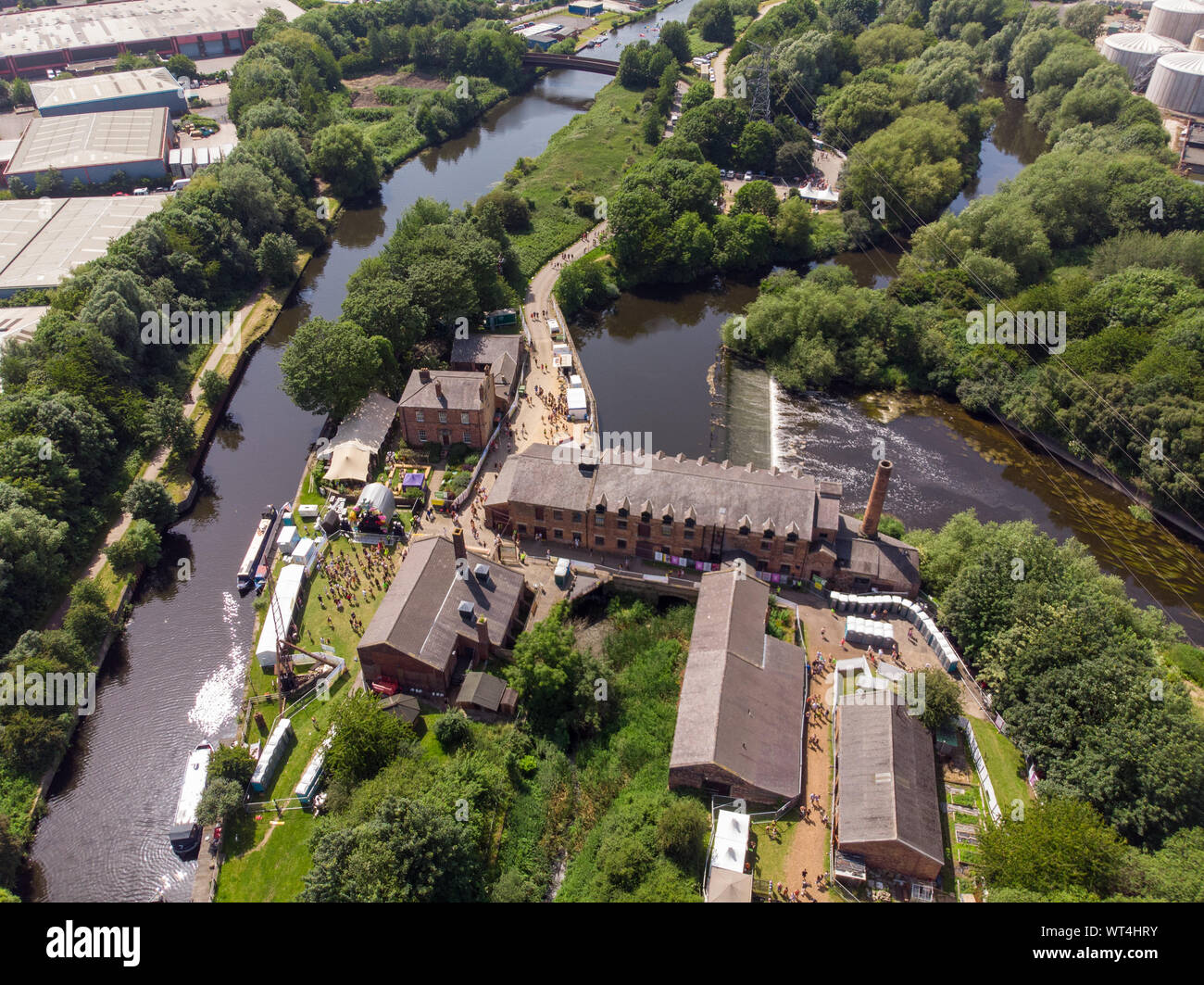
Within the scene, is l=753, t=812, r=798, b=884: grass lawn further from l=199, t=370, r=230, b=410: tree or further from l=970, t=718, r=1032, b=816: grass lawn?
l=199, t=370, r=230, b=410: tree

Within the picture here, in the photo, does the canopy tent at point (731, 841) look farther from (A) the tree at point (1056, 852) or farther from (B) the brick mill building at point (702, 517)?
(B) the brick mill building at point (702, 517)

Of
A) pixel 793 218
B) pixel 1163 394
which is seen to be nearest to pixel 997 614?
pixel 1163 394

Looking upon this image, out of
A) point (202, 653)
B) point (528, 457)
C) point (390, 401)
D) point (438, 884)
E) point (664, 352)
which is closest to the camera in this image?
point (438, 884)

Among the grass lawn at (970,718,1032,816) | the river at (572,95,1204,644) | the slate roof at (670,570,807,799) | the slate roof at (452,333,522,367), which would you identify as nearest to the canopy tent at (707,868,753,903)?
the slate roof at (670,570,807,799)

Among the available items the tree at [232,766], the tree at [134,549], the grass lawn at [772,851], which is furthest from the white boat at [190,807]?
the grass lawn at [772,851]

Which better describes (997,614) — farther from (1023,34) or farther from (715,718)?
(1023,34)

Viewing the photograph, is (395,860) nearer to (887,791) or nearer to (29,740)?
(29,740)

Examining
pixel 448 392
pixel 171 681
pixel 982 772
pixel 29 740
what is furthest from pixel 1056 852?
pixel 29 740
